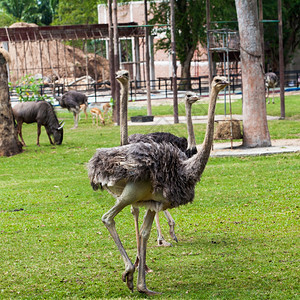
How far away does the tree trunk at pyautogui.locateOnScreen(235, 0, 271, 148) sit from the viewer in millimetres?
13188

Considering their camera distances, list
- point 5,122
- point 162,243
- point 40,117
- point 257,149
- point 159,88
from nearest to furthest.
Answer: point 162,243
point 257,149
point 5,122
point 40,117
point 159,88

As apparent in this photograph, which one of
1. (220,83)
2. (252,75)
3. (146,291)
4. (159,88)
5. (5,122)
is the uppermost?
(159,88)

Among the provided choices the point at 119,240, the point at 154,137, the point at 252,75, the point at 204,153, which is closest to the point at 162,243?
the point at 154,137

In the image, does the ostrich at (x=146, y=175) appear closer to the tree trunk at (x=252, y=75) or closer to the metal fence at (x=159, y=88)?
the tree trunk at (x=252, y=75)

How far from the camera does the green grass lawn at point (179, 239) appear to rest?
515cm

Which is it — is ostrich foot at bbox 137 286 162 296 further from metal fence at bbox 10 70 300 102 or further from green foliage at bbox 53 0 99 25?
green foliage at bbox 53 0 99 25

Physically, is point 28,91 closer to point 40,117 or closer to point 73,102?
point 73,102

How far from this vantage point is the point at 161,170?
4898 mm

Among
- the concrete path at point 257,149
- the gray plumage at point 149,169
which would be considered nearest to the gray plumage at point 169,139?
the gray plumage at point 149,169

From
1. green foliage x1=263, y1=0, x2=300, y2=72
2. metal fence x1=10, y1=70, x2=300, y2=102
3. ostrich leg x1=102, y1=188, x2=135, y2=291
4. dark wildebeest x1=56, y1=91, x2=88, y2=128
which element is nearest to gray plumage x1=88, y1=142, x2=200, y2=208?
ostrich leg x1=102, y1=188, x2=135, y2=291

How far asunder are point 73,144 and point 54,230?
31.7 feet

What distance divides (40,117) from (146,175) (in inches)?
522

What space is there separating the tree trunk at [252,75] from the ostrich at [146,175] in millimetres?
8464

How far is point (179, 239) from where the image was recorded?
6.76 m
